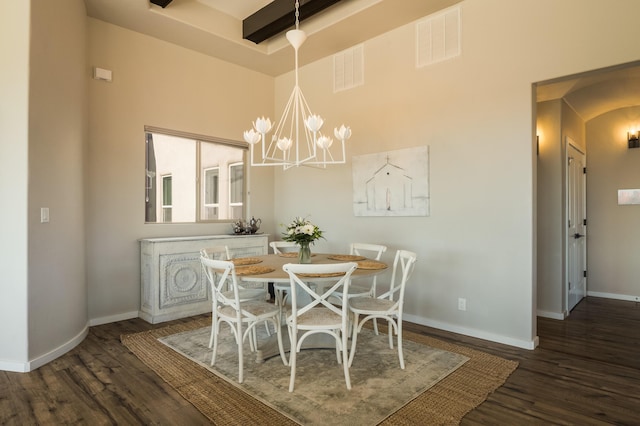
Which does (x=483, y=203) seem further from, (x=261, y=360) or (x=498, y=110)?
(x=261, y=360)

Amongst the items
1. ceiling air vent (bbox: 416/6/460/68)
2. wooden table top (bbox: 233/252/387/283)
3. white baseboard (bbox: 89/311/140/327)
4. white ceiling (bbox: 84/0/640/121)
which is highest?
white ceiling (bbox: 84/0/640/121)

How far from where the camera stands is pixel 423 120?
3869 mm

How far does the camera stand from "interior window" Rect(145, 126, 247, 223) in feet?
14.3

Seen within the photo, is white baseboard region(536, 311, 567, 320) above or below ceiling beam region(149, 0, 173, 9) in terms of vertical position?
below

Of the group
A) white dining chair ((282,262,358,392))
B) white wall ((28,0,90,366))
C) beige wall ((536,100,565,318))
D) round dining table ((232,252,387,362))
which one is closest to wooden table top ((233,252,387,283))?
round dining table ((232,252,387,362))

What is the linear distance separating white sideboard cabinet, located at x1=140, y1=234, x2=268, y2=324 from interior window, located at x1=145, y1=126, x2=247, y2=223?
54 cm

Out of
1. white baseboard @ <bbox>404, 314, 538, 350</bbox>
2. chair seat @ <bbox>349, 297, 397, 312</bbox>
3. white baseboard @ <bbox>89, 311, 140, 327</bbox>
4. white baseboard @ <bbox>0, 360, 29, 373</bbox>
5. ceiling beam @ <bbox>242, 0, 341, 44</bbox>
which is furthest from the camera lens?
white baseboard @ <bbox>89, 311, 140, 327</bbox>

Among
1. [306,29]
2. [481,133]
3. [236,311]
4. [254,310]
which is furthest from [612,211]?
[236,311]

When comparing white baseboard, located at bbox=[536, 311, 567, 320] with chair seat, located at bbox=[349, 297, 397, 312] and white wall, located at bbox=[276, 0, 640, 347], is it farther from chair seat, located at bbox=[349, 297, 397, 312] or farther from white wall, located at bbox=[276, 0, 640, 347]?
chair seat, located at bbox=[349, 297, 397, 312]

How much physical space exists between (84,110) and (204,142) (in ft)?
4.73

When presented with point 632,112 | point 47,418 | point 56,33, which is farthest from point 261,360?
point 632,112

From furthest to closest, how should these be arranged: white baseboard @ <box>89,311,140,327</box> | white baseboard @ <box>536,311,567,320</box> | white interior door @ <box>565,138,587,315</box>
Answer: white interior door @ <box>565,138,587,315</box>, white baseboard @ <box>536,311,567,320</box>, white baseboard @ <box>89,311,140,327</box>

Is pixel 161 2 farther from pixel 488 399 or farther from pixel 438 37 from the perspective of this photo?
pixel 488 399

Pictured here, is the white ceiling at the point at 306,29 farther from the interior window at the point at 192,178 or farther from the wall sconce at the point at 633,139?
the interior window at the point at 192,178
